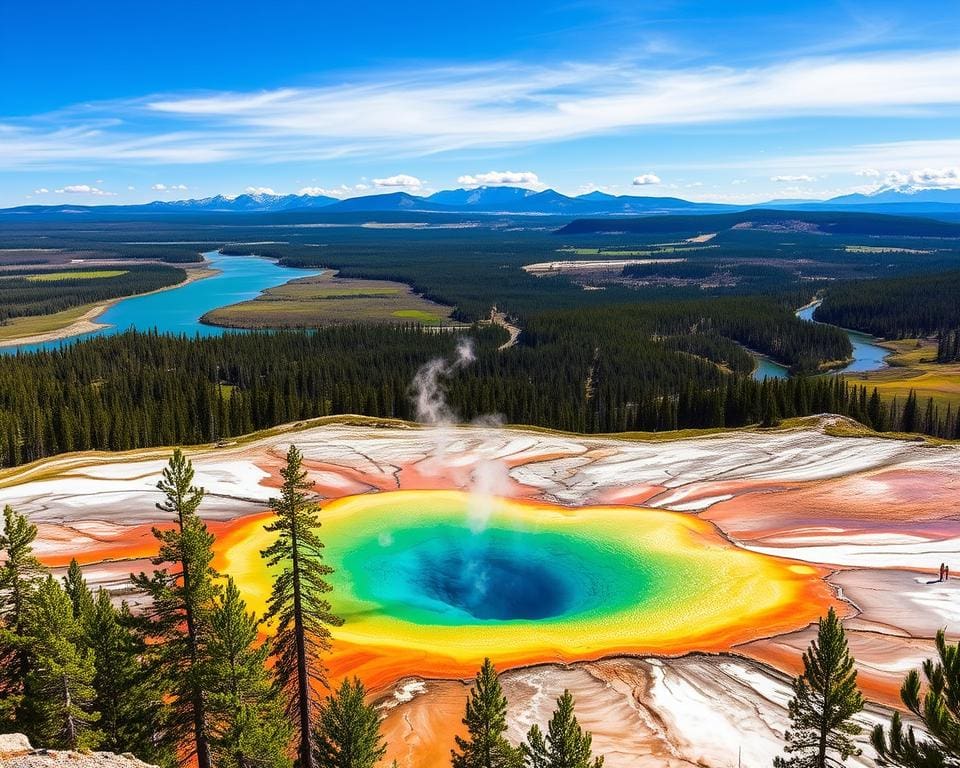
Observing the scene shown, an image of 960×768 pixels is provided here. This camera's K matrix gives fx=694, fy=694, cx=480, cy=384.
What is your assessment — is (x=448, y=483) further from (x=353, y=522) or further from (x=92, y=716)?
(x=92, y=716)

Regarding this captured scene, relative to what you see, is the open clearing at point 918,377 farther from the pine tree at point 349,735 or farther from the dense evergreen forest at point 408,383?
the pine tree at point 349,735

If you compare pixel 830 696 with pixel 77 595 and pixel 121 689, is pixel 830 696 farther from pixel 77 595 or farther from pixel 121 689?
pixel 77 595

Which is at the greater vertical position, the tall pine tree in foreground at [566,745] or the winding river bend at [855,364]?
the tall pine tree in foreground at [566,745]

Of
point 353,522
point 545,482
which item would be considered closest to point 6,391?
point 353,522

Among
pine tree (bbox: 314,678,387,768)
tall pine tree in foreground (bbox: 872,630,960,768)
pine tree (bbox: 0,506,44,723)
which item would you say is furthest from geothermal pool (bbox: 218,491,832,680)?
tall pine tree in foreground (bbox: 872,630,960,768)

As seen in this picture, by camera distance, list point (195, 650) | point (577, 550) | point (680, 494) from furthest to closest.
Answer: point (680, 494), point (577, 550), point (195, 650)

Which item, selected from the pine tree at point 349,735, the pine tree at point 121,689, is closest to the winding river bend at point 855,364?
the pine tree at point 349,735
